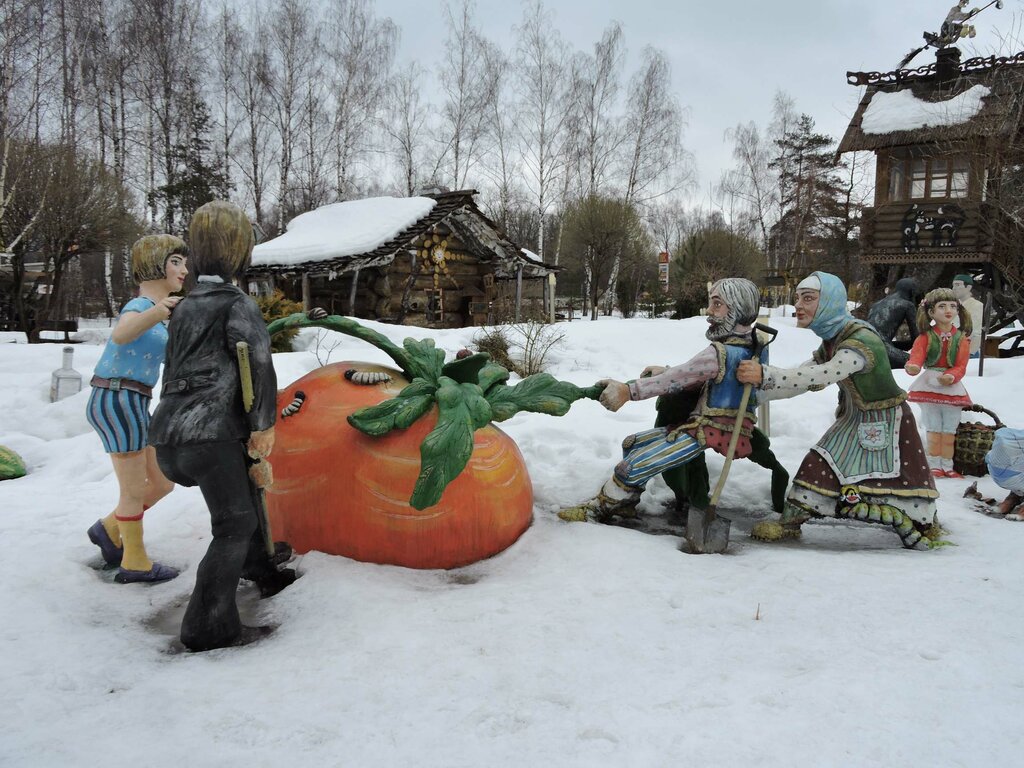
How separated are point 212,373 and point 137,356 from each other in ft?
3.17

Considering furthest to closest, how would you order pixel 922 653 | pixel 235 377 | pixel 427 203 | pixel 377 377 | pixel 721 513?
1. pixel 427 203
2. pixel 721 513
3. pixel 377 377
4. pixel 235 377
5. pixel 922 653

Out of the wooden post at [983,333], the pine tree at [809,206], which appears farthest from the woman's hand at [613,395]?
the pine tree at [809,206]

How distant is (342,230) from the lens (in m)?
16.0

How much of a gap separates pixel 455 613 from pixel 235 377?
1199 millimetres

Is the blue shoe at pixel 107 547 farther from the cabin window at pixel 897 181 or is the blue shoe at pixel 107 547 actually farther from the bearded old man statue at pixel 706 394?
the cabin window at pixel 897 181

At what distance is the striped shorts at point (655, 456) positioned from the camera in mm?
3576

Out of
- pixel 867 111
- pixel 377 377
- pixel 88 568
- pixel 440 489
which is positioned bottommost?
pixel 88 568

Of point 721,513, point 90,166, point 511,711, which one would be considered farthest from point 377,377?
point 90,166

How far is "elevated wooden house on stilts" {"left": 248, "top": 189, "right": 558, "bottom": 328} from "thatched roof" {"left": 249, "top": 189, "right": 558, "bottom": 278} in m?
0.02

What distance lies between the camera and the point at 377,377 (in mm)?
3252

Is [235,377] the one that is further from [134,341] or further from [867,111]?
[867,111]

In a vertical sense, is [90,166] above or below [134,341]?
above

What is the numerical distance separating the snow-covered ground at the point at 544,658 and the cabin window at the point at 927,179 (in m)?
15.4

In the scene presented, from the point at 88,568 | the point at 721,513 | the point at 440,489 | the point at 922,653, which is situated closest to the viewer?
the point at 922,653
